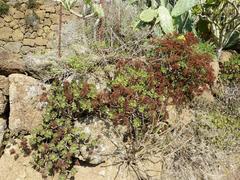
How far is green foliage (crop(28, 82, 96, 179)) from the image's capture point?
3.64 m

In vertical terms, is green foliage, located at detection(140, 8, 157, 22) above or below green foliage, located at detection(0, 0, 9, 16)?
above

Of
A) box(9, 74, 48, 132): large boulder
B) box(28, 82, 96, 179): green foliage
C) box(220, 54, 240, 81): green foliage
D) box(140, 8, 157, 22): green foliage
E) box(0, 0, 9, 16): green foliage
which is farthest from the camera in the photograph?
Answer: box(0, 0, 9, 16): green foliage

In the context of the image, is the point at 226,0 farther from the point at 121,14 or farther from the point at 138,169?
the point at 138,169

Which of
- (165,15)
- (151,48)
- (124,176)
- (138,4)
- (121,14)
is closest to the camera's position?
(124,176)

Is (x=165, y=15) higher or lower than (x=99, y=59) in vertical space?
higher

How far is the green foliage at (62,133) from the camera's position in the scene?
364cm

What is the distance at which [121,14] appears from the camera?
498cm

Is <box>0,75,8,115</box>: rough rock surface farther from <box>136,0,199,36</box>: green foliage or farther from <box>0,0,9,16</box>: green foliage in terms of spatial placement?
<box>0,0,9,16</box>: green foliage

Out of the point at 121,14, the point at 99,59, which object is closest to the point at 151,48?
the point at 99,59

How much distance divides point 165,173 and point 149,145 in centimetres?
32

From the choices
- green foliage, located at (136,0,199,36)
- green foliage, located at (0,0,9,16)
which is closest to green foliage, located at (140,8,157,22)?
green foliage, located at (136,0,199,36)

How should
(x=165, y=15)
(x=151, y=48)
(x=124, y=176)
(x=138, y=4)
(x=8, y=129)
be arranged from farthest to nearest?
(x=138, y=4), (x=165, y=15), (x=151, y=48), (x=8, y=129), (x=124, y=176)

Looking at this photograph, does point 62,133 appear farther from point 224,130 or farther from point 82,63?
point 224,130

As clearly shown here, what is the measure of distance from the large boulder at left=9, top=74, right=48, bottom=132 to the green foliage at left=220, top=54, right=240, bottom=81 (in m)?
2.07
